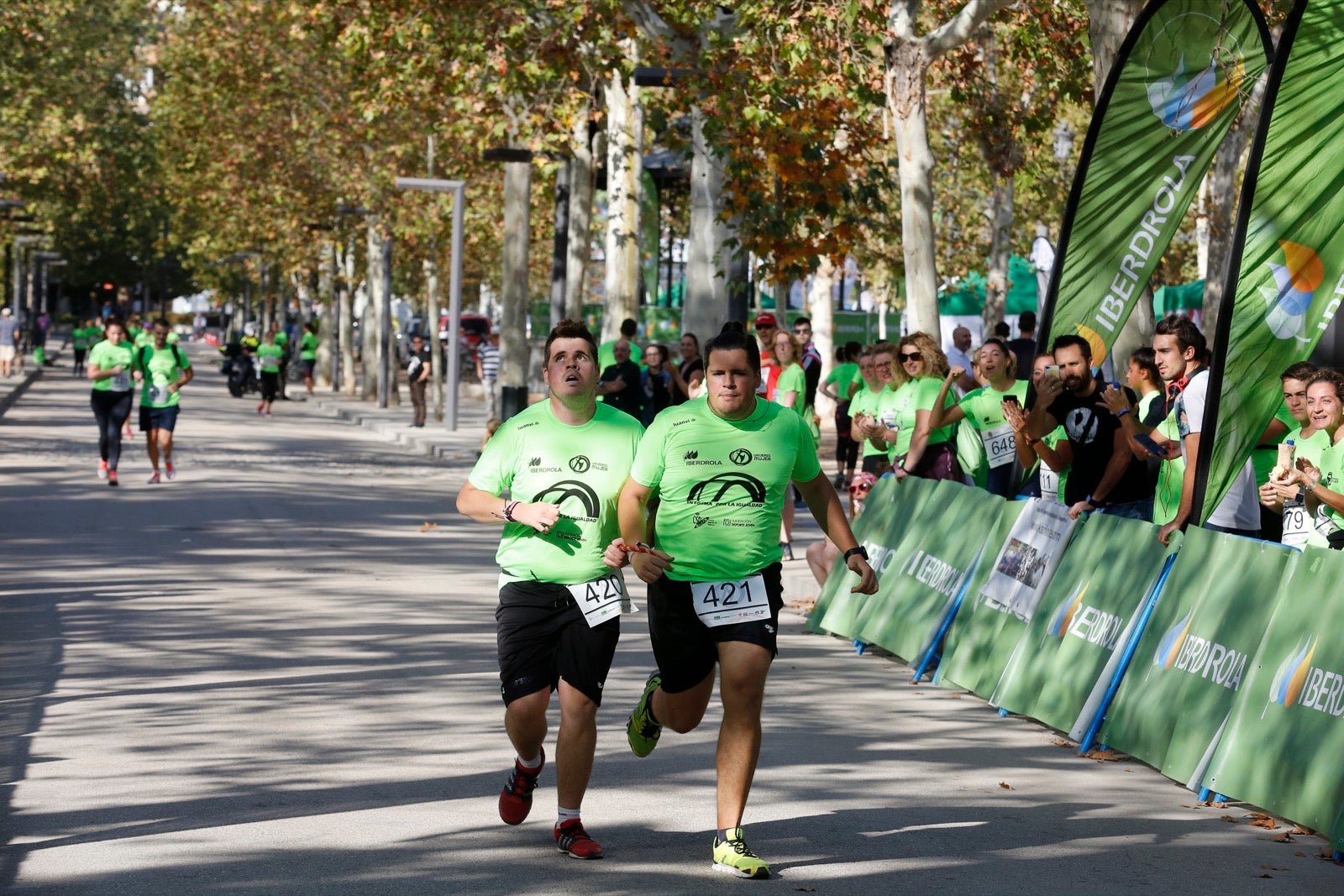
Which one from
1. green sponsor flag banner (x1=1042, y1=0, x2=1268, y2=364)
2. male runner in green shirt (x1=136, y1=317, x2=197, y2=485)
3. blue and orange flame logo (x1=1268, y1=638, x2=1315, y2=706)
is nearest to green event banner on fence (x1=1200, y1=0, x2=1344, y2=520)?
blue and orange flame logo (x1=1268, y1=638, x2=1315, y2=706)

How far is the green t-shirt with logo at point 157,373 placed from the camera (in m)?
22.4

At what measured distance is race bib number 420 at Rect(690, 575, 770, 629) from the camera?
6.64 meters

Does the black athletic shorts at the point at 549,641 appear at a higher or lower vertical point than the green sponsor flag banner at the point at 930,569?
higher

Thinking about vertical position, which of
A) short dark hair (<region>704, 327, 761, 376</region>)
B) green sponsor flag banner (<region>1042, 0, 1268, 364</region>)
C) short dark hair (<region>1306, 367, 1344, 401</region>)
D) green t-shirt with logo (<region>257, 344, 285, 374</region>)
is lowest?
green t-shirt with logo (<region>257, 344, 285, 374</region>)

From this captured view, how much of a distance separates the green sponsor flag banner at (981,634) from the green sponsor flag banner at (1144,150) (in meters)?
1.88

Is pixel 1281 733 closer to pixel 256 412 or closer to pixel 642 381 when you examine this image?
pixel 642 381

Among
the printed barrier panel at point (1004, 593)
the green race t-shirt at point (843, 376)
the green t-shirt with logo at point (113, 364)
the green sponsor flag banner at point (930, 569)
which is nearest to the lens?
the printed barrier panel at point (1004, 593)

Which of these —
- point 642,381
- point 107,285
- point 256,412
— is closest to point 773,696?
point 642,381

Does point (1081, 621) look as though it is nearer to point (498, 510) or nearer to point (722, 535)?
point (722, 535)

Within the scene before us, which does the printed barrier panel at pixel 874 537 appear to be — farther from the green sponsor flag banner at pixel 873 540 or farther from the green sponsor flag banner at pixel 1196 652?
the green sponsor flag banner at pixel 1196 652

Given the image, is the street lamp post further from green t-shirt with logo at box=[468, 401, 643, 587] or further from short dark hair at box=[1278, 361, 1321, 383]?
green t-shirt with logo at box=[468, 401, 643, 587]

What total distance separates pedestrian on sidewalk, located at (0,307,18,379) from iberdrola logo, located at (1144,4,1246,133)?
4391 cm

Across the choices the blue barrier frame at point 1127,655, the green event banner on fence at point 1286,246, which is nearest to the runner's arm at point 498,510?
the blue barrier frame at point 1127,655

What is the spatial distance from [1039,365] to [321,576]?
19.3ft
